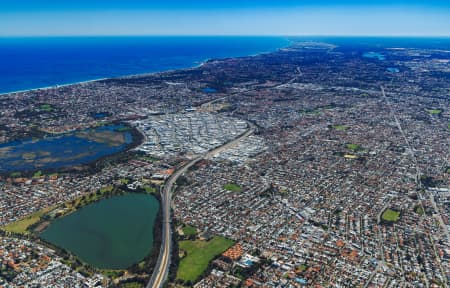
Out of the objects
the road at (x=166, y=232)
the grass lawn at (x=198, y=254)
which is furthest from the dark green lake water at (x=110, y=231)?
the grass lawn at (x=198, y=254)

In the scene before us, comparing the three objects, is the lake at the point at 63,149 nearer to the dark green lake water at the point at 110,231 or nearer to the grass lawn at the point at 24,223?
the grass lawn at the point at 24,223

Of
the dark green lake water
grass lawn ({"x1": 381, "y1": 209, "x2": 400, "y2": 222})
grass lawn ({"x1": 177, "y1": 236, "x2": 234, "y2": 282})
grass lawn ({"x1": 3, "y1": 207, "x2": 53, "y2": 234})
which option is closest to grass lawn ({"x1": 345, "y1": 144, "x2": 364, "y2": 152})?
grass lawn ({"x1": 381, "y1": 209, "x2": 400, "y2": 222})

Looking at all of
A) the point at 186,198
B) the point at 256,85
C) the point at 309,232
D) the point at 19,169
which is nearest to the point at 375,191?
the point at 309,232

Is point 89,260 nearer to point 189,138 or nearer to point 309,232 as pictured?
point 309,232

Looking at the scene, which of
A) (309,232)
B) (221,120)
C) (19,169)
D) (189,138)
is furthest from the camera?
(221,120)

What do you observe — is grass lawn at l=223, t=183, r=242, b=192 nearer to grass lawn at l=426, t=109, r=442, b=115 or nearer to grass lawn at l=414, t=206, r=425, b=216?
grass lawn at l=414, t=206, r=425, b=216

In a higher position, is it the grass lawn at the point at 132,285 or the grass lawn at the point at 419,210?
the grass lawn at the point at 419,210
